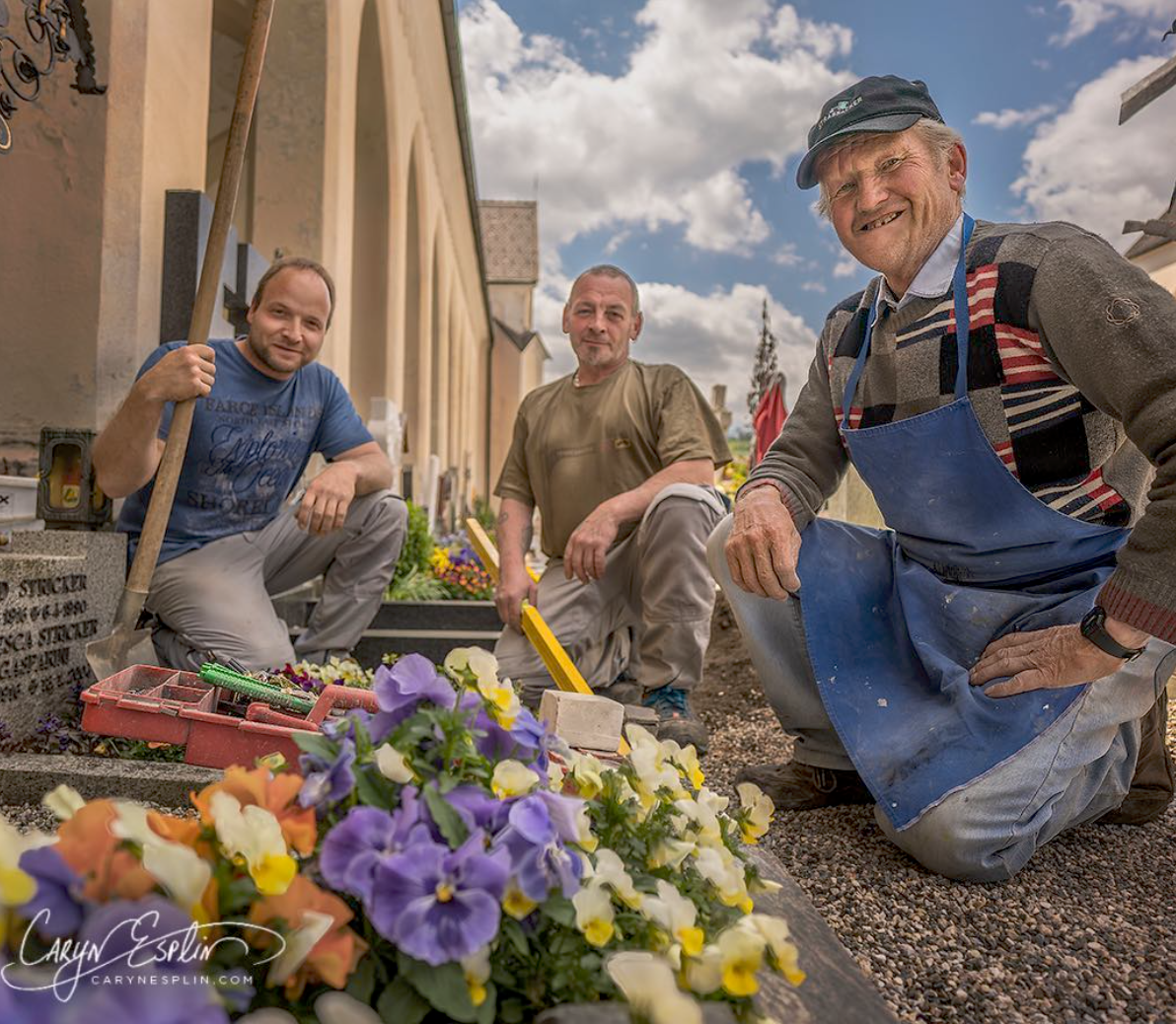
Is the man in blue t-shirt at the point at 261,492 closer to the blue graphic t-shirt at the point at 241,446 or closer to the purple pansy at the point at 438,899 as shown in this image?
the blue graphic t-shirt at the point at 241,446

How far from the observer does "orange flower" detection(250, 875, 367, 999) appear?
0.58m

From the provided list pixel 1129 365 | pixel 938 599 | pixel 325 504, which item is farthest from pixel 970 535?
pixel 325 504

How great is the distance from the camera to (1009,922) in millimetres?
1550

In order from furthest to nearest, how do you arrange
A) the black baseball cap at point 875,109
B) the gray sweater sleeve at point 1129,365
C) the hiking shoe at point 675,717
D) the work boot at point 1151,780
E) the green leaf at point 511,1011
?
the hiking shoe at point 675,717 < the work boot at point 1151,780 < the black baseball cap at point 875,109 < the gray sweater sleeve at point 1129,365 < the green leaf at point 511,1011

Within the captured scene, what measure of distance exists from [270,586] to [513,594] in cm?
100

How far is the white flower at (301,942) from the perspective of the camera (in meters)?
0.58

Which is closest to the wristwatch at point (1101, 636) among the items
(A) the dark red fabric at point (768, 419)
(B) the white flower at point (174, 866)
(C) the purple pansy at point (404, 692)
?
(C) the purple pansy at point (404, 692)

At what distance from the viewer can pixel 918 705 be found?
192 cm

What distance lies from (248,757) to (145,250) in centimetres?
206

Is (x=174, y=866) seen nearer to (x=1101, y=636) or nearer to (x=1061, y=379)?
(x=1101, y=636)

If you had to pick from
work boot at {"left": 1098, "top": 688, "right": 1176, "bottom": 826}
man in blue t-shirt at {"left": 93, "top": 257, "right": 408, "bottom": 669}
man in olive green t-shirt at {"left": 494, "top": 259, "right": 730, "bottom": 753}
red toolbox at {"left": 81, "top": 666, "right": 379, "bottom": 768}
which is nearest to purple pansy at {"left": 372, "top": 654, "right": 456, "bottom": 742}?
red toolbox at {"left": 81, "top": 666, "right": 379, "bottom": 768}

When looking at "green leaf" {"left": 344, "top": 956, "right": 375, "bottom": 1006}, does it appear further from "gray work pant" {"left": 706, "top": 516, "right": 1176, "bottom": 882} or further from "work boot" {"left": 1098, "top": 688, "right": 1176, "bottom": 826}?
"work boot" {"left": 1098, "top": 688, "right": 1176, "bottom": 826}

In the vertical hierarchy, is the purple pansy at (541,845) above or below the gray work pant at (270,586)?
above

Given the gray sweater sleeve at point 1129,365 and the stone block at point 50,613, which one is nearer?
the gray sweater sleeve at point 1129,365
